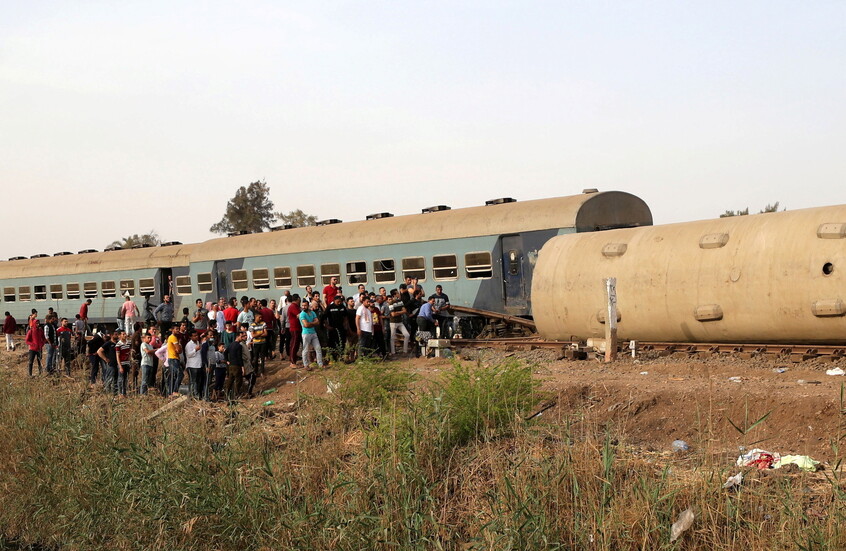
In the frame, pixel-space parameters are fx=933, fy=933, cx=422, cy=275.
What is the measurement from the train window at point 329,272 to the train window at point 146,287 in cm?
899

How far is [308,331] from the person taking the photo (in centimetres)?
1888

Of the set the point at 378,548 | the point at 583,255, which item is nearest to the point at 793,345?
the point at 583,255

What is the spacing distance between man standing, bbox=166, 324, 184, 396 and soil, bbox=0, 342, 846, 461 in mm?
1604

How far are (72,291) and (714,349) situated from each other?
26818 millimetres

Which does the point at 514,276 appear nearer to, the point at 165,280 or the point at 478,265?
the point at 478,265

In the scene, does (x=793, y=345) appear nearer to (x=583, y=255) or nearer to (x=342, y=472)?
(x=583, y=255)

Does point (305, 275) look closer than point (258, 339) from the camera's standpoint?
No

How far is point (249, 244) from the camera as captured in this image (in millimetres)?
29344

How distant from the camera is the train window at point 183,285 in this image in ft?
104

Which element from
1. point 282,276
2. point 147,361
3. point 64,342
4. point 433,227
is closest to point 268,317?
point 147,361

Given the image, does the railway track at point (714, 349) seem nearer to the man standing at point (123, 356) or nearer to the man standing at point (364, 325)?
the man standing at point (364, 325)

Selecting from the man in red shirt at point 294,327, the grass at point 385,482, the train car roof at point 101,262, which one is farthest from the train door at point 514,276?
the train car roof at point 101,262

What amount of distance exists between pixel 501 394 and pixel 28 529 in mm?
6232

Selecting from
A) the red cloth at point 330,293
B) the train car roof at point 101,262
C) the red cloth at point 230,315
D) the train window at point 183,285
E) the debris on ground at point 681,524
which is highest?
the train car roof at point 101,262
